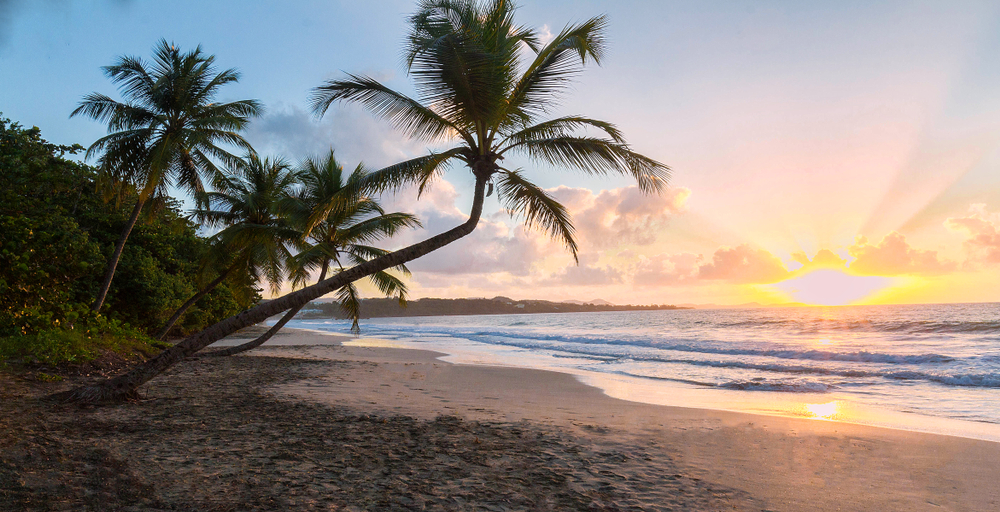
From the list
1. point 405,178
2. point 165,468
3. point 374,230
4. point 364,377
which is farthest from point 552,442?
point 374,230

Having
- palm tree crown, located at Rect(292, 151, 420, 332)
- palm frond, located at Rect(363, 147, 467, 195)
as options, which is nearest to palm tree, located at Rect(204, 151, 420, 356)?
palm tree crown, located at Rect(292, 151, 420, 332)

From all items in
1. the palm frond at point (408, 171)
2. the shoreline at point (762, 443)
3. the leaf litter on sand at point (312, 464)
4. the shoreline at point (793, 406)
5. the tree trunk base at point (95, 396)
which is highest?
the palm frond at point (408, 171)

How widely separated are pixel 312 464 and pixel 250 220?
1286cm

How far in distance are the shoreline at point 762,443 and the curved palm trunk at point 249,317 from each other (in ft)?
6.69

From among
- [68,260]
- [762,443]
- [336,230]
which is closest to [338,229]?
[336,230]

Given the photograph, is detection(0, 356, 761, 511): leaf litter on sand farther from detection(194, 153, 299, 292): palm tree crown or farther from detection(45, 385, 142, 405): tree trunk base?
detection(194, 153, 299, 292): palm tree crown

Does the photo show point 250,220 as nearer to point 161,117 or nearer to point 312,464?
point 161,117

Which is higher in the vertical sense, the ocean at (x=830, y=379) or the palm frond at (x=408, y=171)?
the palm frond at (x=408, y=171)

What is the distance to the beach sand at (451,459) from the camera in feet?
12.3

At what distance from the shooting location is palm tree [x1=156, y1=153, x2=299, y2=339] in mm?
14289

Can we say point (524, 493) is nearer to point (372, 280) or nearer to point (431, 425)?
point (431, 425)

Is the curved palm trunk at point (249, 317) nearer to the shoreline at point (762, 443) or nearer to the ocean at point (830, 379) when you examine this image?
the shoreline at point (762, 443)

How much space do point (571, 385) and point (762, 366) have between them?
7378 mm

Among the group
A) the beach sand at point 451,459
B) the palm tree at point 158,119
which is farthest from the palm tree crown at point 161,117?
the beach sand at point 451,459
